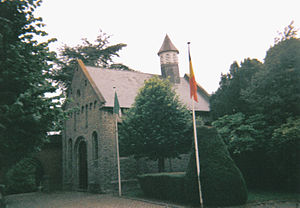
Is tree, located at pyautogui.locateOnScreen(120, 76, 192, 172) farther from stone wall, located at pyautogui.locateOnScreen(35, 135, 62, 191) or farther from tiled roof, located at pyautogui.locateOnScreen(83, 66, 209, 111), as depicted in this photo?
stone wall, located at pyautogui.locateOnScreen(35, 135, 62, 191)

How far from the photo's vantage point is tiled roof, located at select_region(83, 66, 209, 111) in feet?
70.8

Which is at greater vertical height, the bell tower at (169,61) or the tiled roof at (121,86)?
the bell tower at (169,61)

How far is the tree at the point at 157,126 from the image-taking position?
16469 millimetres

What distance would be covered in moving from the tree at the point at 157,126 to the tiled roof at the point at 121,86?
3.08 meters

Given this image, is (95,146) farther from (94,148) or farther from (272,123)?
(272,123)

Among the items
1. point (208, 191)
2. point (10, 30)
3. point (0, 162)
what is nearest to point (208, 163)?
point (208, 191)

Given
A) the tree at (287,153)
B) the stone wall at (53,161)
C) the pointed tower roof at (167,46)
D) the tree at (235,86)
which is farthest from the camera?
the pointed tower roof at (167,46)

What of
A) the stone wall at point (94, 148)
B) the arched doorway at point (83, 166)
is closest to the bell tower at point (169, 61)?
the stone wall at point (94, 148)

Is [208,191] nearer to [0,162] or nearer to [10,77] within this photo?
[0,162]

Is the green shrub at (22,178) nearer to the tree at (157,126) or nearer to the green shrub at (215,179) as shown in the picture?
the tree at (157,126)

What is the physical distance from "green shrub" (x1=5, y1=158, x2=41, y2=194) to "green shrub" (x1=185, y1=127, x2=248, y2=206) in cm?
1686

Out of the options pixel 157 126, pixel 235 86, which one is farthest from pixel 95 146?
pixel 235 86

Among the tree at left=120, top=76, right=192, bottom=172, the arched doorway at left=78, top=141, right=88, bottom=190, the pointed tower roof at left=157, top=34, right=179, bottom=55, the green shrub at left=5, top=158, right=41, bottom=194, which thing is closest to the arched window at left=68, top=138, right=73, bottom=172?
the arched doorway at left=78, top=141, right=88, bottom=190

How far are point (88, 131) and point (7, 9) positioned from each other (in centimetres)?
1540
